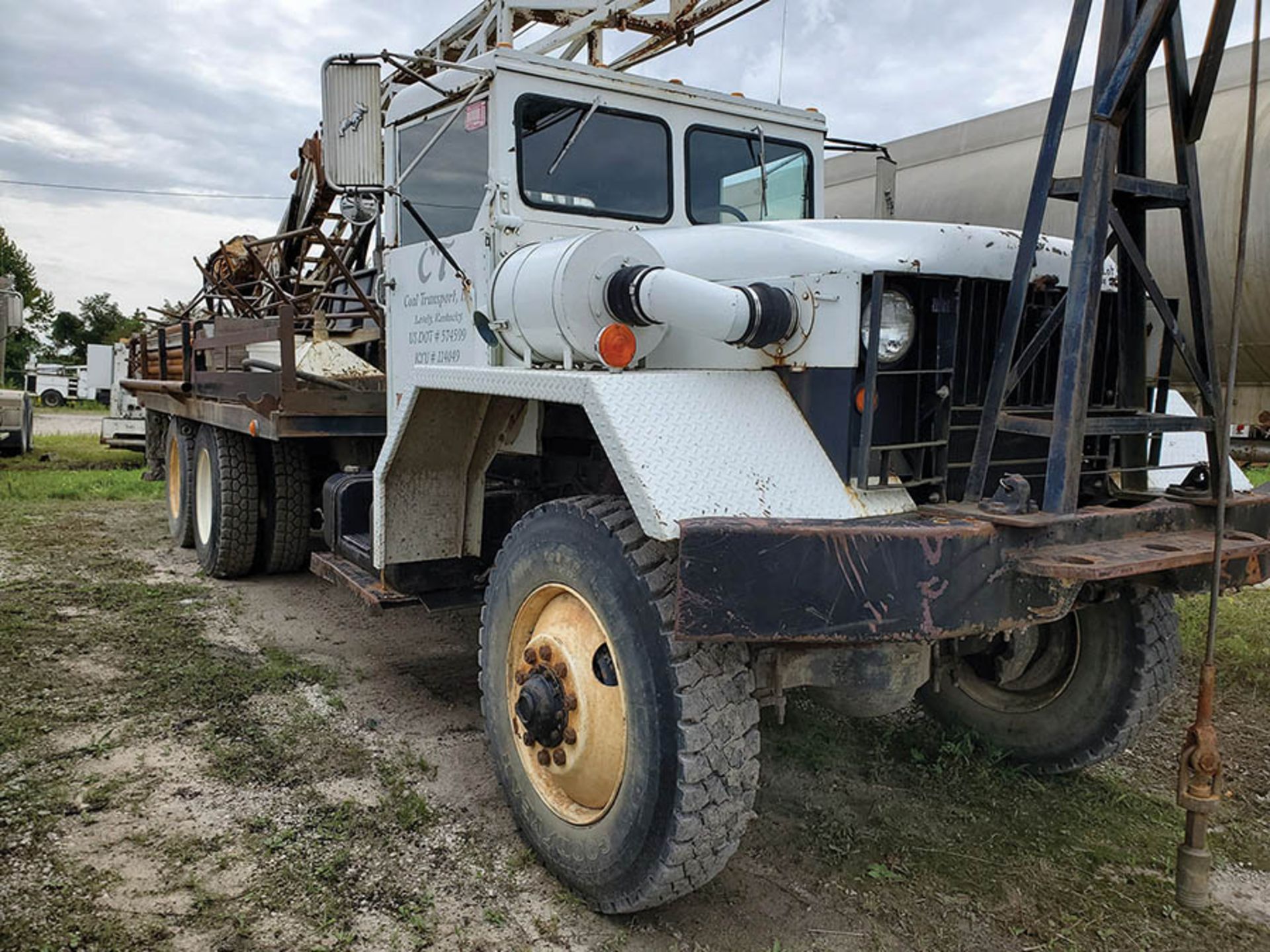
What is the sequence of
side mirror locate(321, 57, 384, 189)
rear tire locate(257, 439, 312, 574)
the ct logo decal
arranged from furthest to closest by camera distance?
1. rear tire locate(257, 439, 312, 574)
2. the ct logo decal
3. side mirror locate(321, 57, 384, 189)

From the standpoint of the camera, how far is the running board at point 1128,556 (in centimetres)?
232

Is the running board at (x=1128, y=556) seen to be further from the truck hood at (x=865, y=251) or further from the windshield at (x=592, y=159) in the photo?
the windshield at (x=592, y=159)

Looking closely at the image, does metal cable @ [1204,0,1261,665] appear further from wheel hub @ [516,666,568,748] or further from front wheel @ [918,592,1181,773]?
wheel hub @ [516,666,568,748]

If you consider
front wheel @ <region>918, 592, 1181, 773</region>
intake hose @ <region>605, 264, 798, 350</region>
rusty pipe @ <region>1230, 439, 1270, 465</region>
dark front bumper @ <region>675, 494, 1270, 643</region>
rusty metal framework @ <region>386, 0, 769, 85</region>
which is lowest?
front wheel @ <region>918, 592, 1181, 773</region>

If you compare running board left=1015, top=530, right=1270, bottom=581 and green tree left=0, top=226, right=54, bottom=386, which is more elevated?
green tree left=0, top=226, right=54, bottom=386

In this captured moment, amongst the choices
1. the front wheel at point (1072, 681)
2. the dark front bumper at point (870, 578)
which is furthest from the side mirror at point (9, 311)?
the dark front bumper at point (870, 578)

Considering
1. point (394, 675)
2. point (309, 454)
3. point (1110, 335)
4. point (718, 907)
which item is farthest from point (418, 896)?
point (309, 454)

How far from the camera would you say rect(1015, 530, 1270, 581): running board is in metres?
2.32

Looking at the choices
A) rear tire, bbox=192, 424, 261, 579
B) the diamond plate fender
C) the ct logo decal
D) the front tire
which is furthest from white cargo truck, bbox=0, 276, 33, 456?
the front tire

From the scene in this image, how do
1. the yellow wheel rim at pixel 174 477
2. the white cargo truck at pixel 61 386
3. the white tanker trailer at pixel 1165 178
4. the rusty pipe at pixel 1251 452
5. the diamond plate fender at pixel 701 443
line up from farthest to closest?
1. the white cargo truck at pixel 61 386
2. the yellow wheel rim at pixel 174 477
3. the white tanker trailer at pixel 1165 178
4. the rusty pipe at pixel 1251 452
5. the diamond plate fender at pixel 701 443

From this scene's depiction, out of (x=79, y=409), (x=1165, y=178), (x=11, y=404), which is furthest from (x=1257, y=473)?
(x=79, y=409)

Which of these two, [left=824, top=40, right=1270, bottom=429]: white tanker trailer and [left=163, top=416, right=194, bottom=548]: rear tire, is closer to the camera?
[left=824, top=40, right=1270, bottom=429]: white tanker trailer

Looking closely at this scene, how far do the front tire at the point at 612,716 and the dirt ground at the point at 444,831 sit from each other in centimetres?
21

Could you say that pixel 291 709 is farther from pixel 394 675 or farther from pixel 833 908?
pixel 833 908
